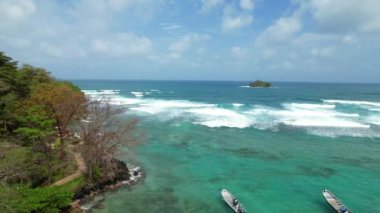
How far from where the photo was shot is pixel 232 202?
19062mm

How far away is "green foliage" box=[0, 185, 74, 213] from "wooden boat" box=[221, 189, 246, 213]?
896cm

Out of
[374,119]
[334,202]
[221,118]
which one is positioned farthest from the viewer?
[221,118]

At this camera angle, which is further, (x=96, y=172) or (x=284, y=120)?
(x=284, y=120)

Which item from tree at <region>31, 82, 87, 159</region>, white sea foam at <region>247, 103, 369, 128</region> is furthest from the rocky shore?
white sea foam at <region>247, 103, 369, 128</region>

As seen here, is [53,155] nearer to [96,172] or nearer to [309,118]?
[96,172]

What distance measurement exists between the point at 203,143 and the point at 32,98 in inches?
660

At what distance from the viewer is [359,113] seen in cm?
5600

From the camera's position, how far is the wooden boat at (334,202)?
18328mm

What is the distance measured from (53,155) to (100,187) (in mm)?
3941

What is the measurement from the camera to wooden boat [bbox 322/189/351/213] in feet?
60.1

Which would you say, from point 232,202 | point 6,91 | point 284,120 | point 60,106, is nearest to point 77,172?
point 60,106

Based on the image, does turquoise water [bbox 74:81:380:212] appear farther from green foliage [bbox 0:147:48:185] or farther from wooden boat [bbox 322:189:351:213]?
green foliage [bbox 0:147:48:185]

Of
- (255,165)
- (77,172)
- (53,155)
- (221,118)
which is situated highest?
(53,155)

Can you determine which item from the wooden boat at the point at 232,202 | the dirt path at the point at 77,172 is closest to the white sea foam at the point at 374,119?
the wooden boat at the point at 232,202
